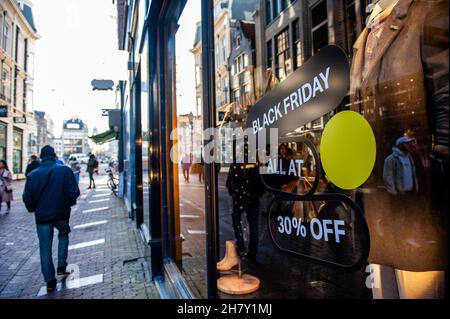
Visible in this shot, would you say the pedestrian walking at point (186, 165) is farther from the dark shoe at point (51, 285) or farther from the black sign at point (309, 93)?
the dark shoe at point (51, 285)

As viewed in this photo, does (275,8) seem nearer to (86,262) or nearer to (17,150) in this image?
(86,262)

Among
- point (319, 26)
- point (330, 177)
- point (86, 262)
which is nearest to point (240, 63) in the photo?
point (319, 26)

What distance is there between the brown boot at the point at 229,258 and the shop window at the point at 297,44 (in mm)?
1853

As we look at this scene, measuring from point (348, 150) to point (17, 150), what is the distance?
107ft

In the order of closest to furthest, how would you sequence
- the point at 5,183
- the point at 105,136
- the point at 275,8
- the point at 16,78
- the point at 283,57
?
1. the point at 283,57
2. the point at 275,8
3. the point at 5,183
4. the point at 105,136
5. the point at 16,78

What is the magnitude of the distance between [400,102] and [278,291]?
88.6 inches

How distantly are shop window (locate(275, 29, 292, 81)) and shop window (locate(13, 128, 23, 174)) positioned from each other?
31.0 meters

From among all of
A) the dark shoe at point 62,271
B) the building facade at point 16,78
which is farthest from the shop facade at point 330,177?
the building facade at point 16,78

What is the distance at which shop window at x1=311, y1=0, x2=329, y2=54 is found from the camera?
1802 millimetres

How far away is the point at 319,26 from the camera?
73.8 inches

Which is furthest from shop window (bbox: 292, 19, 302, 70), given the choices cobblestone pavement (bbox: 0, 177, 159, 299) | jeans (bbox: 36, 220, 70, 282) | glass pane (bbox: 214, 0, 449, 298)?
jeans (bbox: 36, 220, 70, 282)
